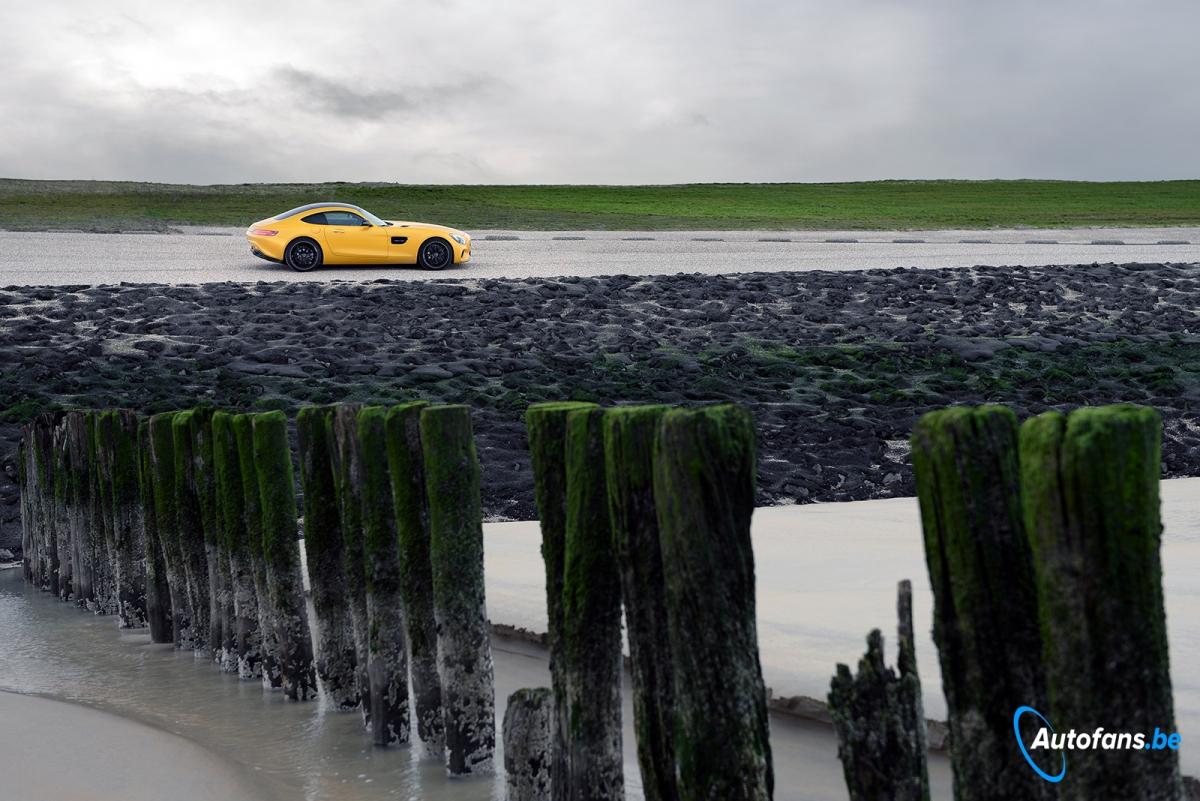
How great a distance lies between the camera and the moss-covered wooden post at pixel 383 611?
4.50 metres

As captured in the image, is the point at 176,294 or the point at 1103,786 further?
the point at 176,294

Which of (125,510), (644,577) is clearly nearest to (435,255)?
(125,510)

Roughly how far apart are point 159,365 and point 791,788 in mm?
9418

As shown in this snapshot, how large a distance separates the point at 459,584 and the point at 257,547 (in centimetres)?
153

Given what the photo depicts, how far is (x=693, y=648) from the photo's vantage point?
2.93m

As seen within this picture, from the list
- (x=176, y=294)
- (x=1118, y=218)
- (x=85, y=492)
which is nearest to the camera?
(x=85, y=492)

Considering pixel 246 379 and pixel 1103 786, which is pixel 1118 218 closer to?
pixel 246 379

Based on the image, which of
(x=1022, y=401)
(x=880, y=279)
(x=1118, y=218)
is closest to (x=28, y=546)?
(x=1022, y=401)

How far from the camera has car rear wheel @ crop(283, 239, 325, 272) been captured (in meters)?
20.2

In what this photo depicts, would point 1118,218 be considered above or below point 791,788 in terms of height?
above

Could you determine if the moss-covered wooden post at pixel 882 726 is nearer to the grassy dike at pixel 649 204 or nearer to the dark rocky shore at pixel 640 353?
the dark rocky shore at pixel 640 353

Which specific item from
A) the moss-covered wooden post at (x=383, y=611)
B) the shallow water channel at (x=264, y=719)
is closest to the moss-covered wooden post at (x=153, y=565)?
the shallow water channel at (x=264, y=719)

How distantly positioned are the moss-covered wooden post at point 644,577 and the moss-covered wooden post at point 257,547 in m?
2.58

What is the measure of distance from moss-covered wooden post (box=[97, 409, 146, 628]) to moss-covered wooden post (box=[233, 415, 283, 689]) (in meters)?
1.63
